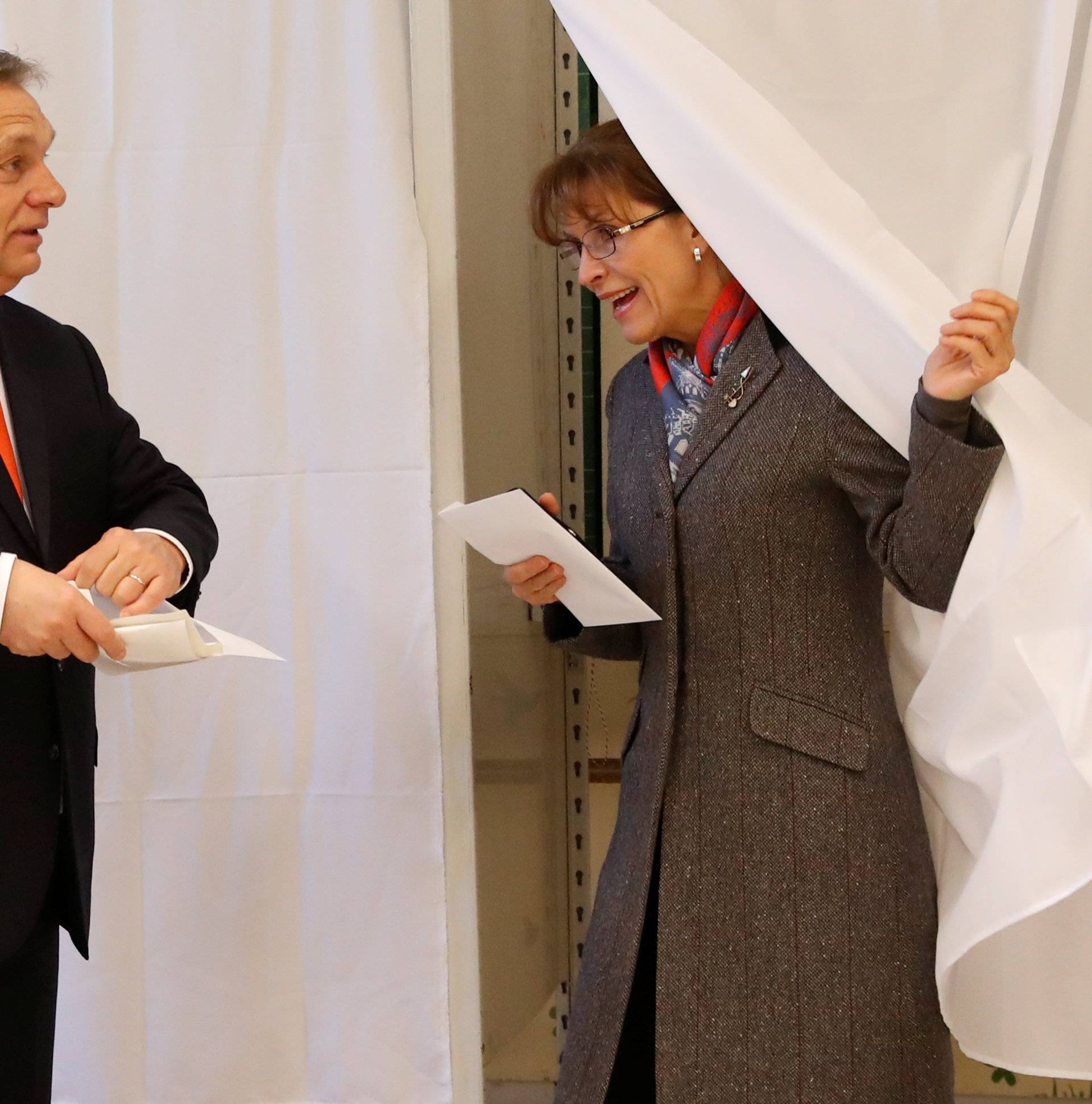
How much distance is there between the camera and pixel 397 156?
170 cm

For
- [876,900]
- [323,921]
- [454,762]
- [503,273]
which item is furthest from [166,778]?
[876,900]

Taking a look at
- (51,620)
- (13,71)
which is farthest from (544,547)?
(13,71)

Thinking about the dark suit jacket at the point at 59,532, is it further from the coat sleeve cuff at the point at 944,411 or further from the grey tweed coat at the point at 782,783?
the coat sleeve cuff at the point at 944,411

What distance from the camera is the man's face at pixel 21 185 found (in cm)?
127

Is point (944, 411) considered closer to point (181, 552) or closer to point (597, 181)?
point (597, 181)

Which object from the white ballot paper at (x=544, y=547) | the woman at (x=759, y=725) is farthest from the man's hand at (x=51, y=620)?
the woman at (x=759, y=725)

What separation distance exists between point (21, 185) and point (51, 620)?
1.64 feet

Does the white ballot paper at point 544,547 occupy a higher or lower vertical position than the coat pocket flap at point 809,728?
higher

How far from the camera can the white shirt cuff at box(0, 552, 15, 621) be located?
110 cm

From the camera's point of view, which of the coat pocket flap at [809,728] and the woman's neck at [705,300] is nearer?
the coat pocket flap at [809,728]

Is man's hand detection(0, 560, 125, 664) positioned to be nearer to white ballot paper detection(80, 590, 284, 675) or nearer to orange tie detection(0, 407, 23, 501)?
white ballot paper detection(80, 590, 284, 675)

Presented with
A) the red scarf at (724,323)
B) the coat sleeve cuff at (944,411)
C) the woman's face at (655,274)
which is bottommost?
the coat sleeve cuff at (944,411)

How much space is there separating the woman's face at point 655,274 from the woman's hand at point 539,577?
0.24 m

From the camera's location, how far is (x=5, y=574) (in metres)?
1.11
